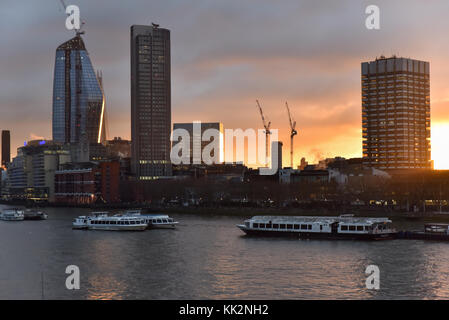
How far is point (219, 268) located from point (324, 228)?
22.1 m

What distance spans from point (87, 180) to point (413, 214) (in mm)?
122236

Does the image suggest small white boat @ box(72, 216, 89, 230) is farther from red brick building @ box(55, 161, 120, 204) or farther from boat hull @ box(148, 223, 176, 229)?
red brick building @ box(55, 161, 120, 204)

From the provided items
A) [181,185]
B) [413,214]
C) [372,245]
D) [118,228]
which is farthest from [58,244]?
[181,185]

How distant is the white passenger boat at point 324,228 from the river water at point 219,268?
2.00 m

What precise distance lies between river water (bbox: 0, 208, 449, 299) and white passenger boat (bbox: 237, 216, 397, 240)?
2.00m

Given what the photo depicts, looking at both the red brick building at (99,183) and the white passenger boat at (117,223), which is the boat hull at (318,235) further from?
the red brick building at (99,183)

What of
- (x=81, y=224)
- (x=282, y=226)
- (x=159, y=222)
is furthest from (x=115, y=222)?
(x=282, y=226)

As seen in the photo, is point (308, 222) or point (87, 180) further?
point (87, 180)

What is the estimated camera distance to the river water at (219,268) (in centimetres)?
3441

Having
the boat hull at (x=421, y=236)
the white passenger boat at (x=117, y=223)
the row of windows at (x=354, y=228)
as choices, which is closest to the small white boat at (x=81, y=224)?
the white passenger boat at (x=117, y=223)

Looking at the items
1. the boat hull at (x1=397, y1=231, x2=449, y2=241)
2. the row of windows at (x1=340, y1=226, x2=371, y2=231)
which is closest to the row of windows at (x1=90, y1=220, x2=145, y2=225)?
the row of windows at (x1=340, y1=226, x2=371, y2=231)

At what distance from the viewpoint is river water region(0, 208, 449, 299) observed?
113ft
